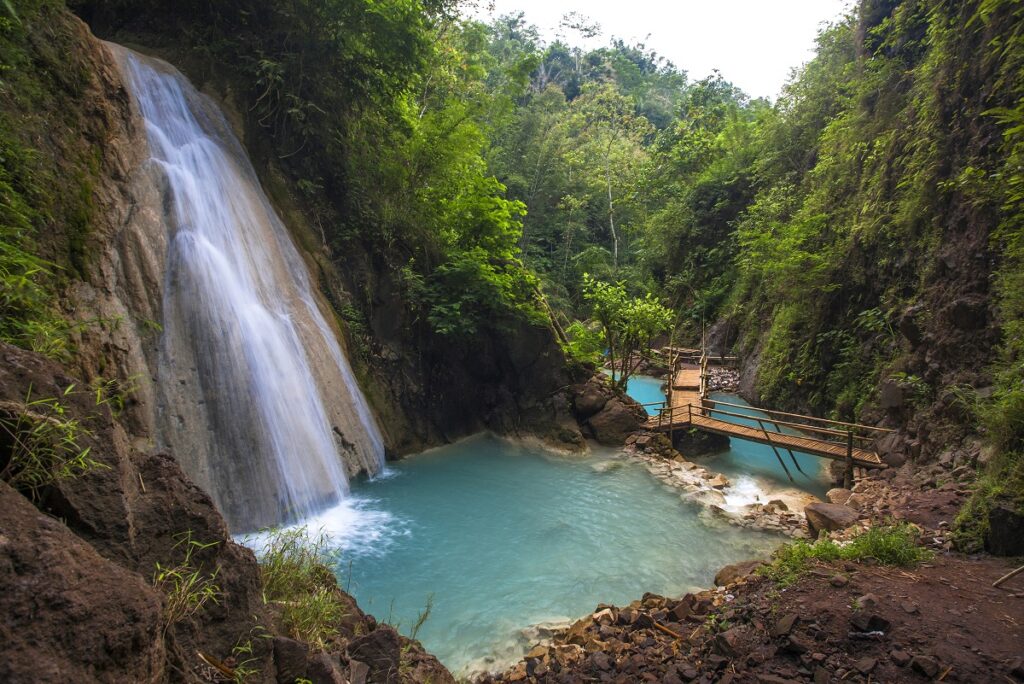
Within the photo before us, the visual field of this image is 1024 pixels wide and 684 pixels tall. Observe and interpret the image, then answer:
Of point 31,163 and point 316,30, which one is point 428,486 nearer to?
point 31,163

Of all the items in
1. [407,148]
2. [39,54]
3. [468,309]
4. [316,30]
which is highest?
[316,30]

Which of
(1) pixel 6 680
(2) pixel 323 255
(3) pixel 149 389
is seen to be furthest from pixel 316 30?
(1) pixel 6 680

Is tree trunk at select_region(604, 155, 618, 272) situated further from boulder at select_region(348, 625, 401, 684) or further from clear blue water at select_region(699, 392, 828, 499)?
boulder at select_region(348, 625, 401, 684)

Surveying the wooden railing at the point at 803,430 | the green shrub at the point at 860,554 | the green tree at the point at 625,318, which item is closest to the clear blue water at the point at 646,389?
the green tree at the point at 625,318

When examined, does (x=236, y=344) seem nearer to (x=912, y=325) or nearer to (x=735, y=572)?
(x=735, y=572)

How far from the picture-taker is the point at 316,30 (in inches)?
434

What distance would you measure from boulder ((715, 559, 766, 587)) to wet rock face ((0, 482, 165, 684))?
21.2 ft

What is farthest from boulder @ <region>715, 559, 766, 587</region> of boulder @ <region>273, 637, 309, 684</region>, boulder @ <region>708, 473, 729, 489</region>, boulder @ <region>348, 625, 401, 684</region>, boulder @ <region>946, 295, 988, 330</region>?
boulder @ <region>273, 637, 309, 684</region>

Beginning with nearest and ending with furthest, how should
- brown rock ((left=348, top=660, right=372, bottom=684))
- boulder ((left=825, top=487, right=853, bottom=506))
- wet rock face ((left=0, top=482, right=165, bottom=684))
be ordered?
wet rock face ((left=0, top=482, right=165, bottom=684)), brown rock ((left=348, top=660, right=372, bottom=684)), boulder ((left=825, top=487, right=853, bottom=506))

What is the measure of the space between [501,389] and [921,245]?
9.29m

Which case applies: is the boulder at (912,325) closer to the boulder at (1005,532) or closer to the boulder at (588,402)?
the boulder at (1005,532)

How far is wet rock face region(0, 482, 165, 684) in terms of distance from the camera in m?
1.55

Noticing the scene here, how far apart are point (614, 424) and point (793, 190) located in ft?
42.9

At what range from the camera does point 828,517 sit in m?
7.86
